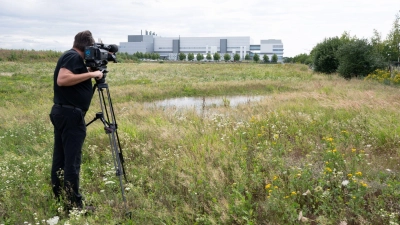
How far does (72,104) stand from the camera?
4156mm

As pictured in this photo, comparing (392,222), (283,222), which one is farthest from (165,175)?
(392,222)

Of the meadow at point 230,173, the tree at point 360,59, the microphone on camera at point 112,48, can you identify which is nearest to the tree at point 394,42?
the tree at point 360,59

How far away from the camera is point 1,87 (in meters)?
19.0

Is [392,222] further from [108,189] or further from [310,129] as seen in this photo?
[310,129]

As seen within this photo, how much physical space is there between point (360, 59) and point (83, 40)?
2582 cm

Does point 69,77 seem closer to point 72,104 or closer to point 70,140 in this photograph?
point 72,104

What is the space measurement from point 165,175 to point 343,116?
5138 millimetres

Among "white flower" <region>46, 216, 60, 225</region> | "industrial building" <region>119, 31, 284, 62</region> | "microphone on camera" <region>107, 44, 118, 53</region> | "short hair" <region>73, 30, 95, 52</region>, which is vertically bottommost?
"white flower" <region>46, 216, 60, 225</region>

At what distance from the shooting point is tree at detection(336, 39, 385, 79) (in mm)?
25531

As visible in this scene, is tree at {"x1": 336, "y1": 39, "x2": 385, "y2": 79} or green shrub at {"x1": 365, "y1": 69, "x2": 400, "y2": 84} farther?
tree at {"x1": 336, "y1": 39, "x2": 385, "y2": 79}

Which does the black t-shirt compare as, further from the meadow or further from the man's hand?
the meadow

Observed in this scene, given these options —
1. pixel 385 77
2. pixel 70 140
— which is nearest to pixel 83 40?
pixel 70 140

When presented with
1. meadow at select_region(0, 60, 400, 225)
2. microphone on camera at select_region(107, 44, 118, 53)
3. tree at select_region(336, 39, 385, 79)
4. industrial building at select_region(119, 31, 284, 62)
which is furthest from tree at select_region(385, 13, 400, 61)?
industrial building at select_region(119, 31, 284, 62)

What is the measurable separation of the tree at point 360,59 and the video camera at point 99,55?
25.2 metres
